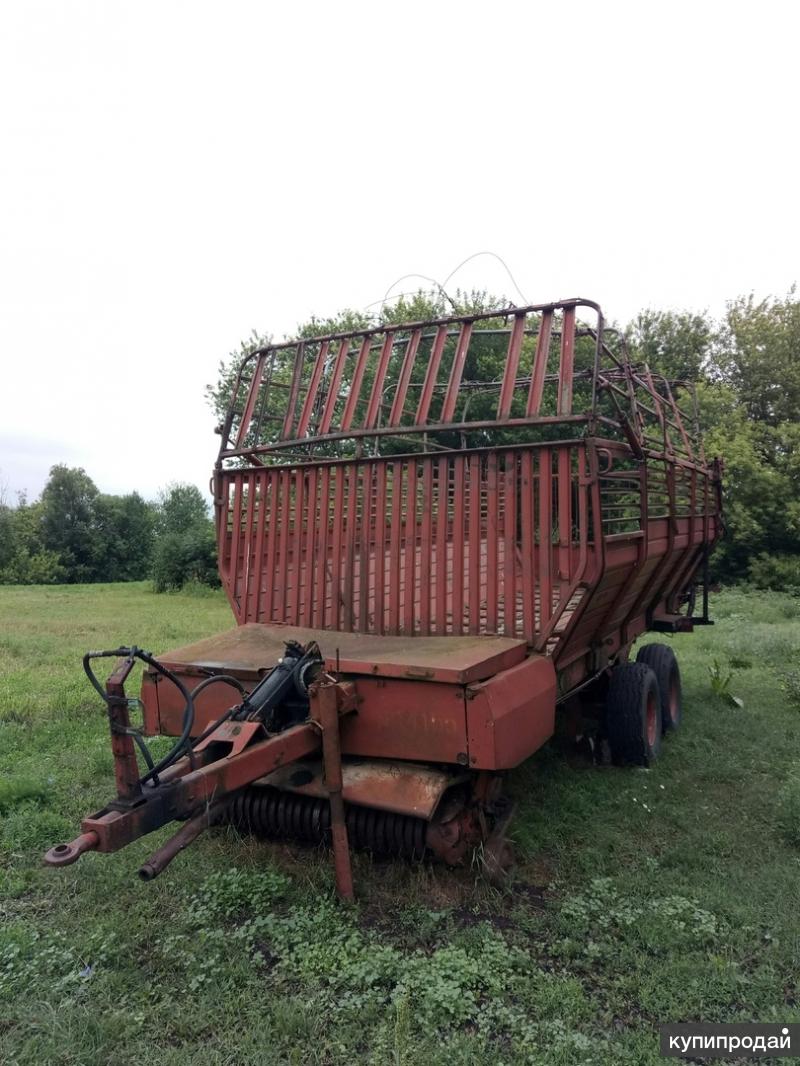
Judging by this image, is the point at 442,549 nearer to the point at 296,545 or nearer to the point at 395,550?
the point at 395,550

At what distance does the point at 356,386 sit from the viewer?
4.86 m

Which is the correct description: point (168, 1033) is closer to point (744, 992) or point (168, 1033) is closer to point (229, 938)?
point (229, 938)

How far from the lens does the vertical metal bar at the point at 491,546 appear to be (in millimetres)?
4043

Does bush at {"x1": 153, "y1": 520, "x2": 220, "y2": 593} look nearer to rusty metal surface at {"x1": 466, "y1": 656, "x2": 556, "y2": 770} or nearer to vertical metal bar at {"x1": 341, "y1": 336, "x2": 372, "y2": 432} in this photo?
vertical metal bar at {"x1": 341, "y1": 336, "x2": 372, "y2": 432}

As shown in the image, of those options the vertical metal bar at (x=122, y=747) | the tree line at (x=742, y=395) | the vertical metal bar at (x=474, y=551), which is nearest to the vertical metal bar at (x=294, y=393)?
the vertical metal bar at (x=474, y=551)

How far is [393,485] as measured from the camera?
451 centimetres

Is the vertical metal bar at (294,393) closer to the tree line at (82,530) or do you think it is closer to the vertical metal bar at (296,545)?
the vertical metal bar at (296,545)

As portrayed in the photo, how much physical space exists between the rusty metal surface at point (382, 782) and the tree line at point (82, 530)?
29132 millimetres

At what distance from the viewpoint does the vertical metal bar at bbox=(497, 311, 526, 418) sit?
4.13 metres

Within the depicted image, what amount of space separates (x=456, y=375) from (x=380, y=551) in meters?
1.14

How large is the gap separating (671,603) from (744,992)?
516cm

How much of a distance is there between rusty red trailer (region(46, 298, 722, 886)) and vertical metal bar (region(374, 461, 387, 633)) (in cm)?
1

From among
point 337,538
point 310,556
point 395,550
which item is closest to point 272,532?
point 310,556

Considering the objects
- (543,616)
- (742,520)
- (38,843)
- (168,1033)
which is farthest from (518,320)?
(742,520)
